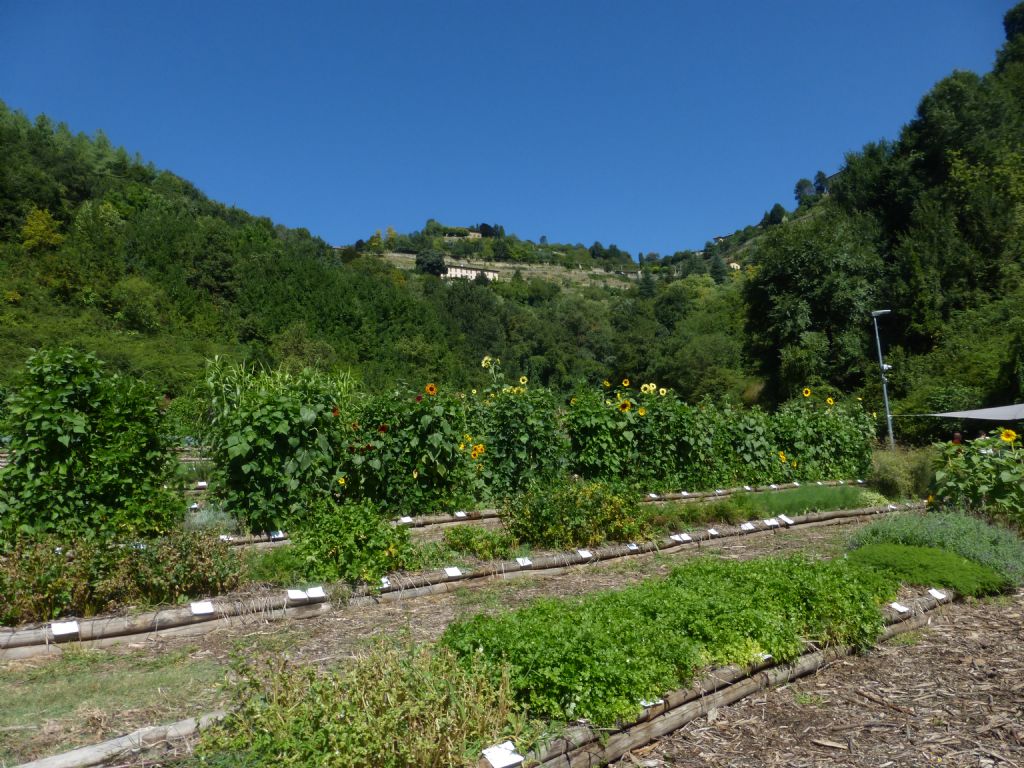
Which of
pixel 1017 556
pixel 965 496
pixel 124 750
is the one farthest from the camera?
pixel 965 496

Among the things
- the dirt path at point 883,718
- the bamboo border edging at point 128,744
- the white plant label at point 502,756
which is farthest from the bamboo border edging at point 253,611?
the dirt path at point 883,718

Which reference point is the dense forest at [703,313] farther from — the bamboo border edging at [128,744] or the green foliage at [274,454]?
the bamboo border edging at [128,744]

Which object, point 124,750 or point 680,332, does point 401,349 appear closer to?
point 680,332

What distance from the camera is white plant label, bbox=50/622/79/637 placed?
366 cm

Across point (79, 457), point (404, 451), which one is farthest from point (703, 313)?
point (79, 457)

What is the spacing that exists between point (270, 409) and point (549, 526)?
275 cm

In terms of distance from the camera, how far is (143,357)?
2306 centimetres

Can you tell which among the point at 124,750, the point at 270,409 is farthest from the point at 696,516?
the point at 124,750

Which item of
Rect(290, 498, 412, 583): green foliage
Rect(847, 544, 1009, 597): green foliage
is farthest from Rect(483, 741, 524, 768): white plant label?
Rect(847, 544, 1009, 597): green foliage

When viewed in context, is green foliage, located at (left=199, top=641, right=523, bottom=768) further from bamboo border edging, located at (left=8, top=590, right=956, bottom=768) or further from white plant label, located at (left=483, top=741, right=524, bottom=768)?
bamboo border edging, located at (left=8, top=590, right=956, bottom=768)

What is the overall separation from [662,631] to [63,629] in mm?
3188

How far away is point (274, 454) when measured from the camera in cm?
628

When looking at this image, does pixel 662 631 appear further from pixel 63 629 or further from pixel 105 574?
pixel 105 574

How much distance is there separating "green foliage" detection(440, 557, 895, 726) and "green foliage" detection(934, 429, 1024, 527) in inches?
109
